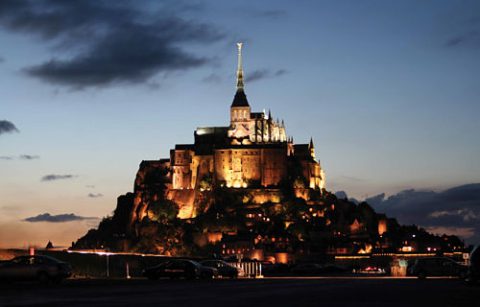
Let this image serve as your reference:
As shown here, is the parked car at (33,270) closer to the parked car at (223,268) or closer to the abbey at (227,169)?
the parked car at (223,268)

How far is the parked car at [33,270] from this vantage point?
115 feet

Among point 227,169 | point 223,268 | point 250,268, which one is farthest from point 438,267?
point 227,169

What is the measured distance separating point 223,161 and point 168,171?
51.5 feet

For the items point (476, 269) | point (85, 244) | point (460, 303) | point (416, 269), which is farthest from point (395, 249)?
point (460, 303)

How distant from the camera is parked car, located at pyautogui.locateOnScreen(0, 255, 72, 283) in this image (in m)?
35.2

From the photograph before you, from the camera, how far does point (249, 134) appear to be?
19875cm

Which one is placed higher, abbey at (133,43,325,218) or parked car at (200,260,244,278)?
abbey at (133,43,325,218)

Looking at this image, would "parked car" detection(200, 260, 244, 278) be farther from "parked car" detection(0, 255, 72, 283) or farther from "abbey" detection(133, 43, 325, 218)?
"abbey" detection(133, 43, 325, 218)

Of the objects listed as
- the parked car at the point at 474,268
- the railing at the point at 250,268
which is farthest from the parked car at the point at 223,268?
the parked car at the point at 474,268

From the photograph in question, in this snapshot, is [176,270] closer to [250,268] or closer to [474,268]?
[474,268]

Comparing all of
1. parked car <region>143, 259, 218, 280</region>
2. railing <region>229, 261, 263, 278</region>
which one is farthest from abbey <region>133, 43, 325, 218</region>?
parked car <region>143, 259, 218, 280</region>

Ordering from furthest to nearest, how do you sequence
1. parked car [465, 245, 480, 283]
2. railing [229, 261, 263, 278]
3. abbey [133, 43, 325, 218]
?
abbey [133, 43, 325, 218] → railing [229, 261, 263, 278] → parked car [465, 245, 480, 283]

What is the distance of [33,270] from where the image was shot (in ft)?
116

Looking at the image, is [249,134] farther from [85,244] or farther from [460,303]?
[460,303]
